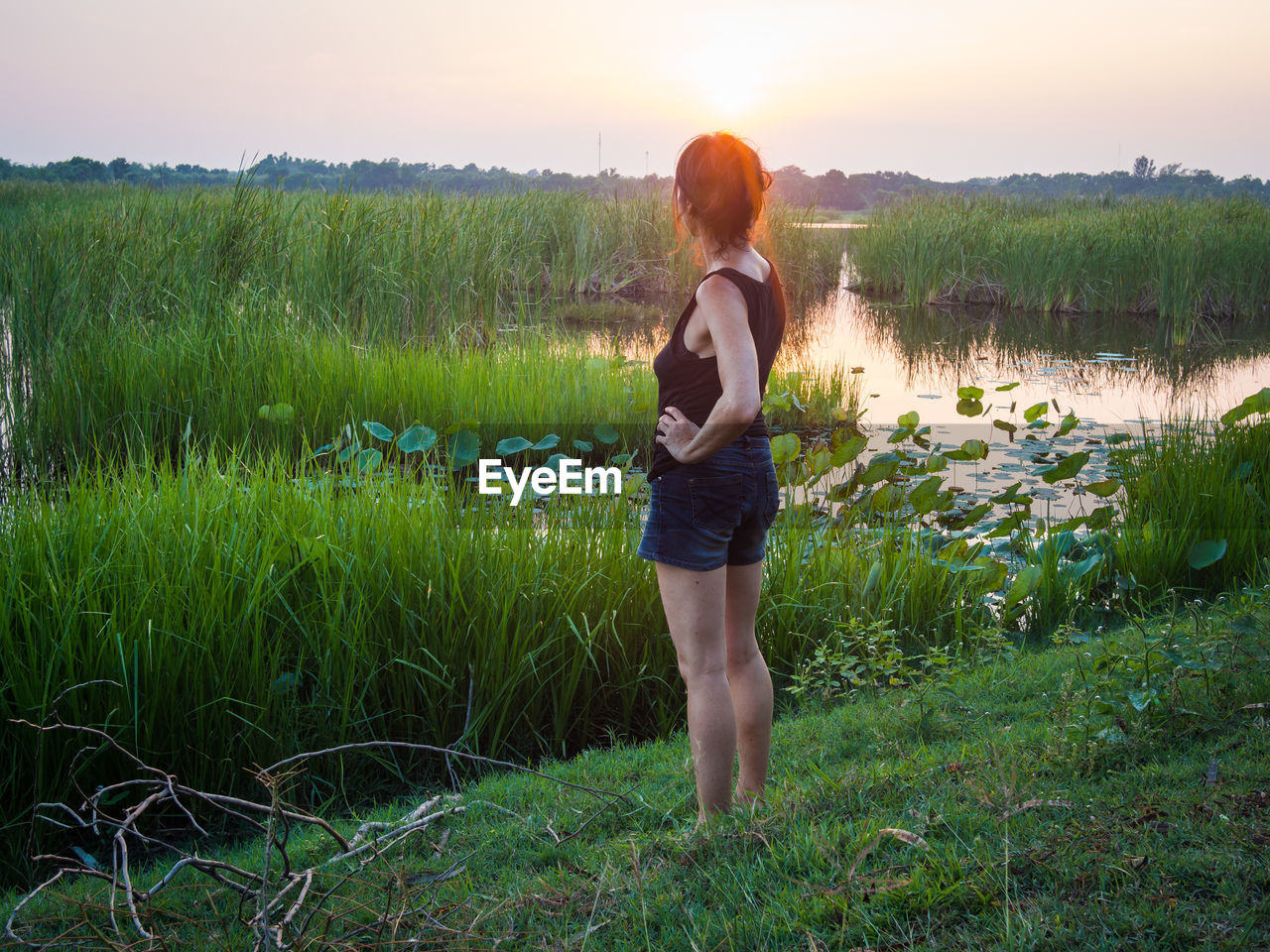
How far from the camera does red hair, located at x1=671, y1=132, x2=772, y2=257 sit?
7.40 feet

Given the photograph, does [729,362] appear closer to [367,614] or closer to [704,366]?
[704,366]

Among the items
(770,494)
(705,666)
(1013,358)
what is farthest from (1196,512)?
(1013,358)

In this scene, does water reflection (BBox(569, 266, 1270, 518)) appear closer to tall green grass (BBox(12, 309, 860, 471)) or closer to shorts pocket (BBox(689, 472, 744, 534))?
tall green grass (BBox(12, 309, 860, 471))

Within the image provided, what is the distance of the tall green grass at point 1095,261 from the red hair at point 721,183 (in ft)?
43.6

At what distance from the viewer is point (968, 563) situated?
14.7 ft

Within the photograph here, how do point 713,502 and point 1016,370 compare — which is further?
point 1016,370

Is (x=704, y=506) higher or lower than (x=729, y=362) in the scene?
lower

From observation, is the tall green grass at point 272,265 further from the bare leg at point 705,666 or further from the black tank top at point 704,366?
the bare leg at point 705,666

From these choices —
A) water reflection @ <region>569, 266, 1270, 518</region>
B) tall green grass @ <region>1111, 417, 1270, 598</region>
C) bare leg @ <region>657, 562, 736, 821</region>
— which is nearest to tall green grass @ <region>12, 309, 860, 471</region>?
water reflection @ <region>569, 266, 1270, 518</region>

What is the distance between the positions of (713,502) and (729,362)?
34cm

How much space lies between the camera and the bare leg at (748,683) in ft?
8.21

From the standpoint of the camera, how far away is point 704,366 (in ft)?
7.67

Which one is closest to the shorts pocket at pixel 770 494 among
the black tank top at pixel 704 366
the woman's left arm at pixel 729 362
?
the black tank top at pixel 704 366

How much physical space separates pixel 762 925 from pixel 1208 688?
1.66 m
